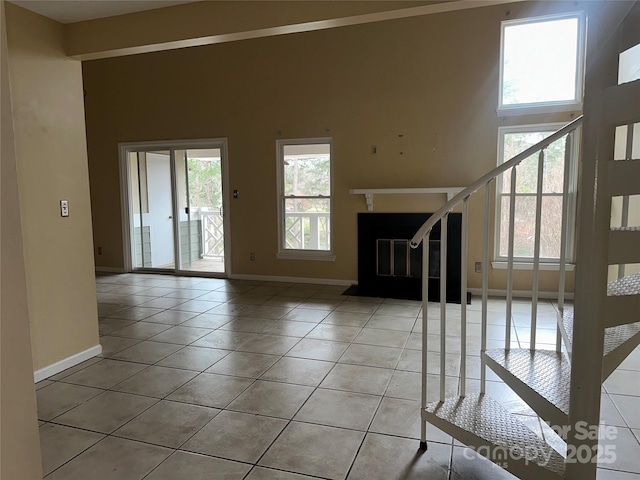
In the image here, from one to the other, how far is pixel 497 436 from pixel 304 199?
4.38 meters

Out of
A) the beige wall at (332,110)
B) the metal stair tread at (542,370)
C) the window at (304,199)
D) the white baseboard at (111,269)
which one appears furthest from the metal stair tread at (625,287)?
the white baseboard at (111,269)

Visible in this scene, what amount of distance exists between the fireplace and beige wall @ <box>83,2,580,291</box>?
17 centimetres

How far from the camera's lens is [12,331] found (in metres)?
0.89

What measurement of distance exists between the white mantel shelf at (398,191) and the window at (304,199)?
21.8 inches

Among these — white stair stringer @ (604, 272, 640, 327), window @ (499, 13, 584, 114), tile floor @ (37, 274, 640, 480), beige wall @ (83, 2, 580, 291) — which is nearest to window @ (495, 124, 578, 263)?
beige wall @ (83, 2, 580, 291)

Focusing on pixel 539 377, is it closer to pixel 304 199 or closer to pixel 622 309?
pixel 622 309

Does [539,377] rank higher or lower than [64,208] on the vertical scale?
lower

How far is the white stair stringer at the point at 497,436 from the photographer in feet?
5.19

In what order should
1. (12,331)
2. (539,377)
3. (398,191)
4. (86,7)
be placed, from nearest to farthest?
(12,331)
(539,377)
(86,7)
(398,191)

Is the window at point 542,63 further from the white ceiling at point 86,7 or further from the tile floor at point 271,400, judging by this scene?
the white ceiling at point 86,7

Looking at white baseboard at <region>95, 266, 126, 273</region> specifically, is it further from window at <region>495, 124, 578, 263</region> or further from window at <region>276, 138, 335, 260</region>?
window at <region>495, 124, 578, 263</region>

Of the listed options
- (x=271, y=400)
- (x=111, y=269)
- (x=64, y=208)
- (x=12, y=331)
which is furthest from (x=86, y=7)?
(x=111, y=269)

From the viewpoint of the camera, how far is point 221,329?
12.8ft

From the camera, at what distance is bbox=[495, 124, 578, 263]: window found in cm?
475
